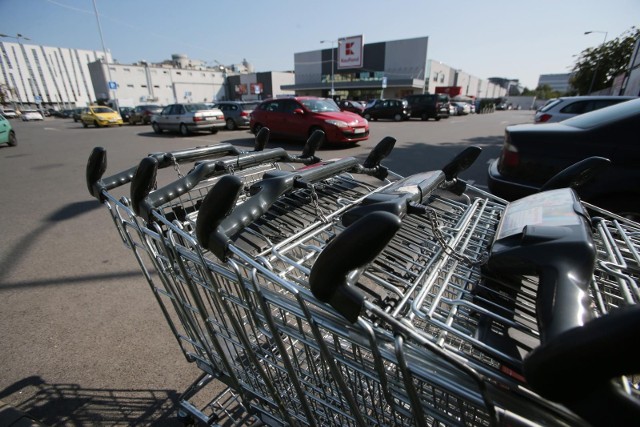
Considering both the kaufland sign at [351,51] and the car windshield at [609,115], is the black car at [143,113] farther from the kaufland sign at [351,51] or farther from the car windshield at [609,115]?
the kaufland sign at [351,51]

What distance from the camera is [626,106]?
3.00 metres

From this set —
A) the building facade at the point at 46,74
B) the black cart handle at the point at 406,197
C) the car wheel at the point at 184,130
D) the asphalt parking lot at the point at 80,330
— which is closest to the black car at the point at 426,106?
the car wheel at the point at 184,130

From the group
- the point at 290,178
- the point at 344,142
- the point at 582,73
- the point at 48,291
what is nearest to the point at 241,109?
the point at 344,142

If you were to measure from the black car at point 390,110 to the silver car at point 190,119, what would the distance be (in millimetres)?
11730

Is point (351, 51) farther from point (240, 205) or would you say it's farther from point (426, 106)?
point (240, 205)

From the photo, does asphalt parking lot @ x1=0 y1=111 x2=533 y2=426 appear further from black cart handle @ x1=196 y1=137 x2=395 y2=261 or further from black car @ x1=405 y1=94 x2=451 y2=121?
black car @ x1=405 y1=94 x2=451 y2=121

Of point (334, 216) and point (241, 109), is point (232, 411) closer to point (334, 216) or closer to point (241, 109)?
point (334, 216)

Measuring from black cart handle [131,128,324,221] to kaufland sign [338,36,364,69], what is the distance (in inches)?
1593

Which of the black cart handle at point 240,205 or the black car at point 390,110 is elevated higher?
the black cart handle at point 240,205

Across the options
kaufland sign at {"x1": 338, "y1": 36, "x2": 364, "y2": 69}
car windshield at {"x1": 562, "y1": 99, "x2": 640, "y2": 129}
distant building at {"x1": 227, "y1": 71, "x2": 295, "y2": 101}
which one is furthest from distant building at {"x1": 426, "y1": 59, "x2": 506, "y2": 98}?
car windshield at {"x1": 562, "y1": 99, "x2": 640, "y2": 129}

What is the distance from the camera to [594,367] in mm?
518

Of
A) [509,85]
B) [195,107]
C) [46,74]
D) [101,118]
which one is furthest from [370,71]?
[509,85]

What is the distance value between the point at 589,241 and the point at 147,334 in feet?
8.59

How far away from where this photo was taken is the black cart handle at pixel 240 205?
0.97 metres
